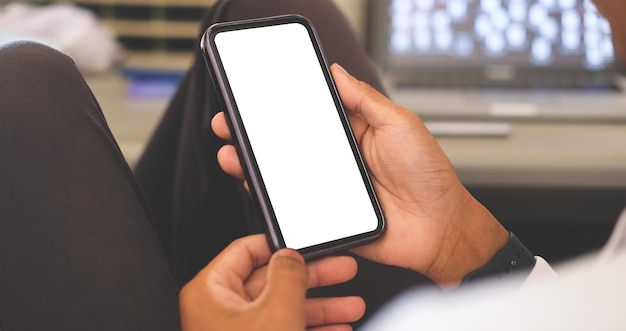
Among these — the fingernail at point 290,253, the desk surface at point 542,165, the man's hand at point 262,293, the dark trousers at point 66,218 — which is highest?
the dark trousers at point 66,218

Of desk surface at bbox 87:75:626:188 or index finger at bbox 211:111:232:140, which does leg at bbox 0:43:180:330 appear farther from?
desk surface at bbox 87:75:626:188

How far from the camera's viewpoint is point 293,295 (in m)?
0.40

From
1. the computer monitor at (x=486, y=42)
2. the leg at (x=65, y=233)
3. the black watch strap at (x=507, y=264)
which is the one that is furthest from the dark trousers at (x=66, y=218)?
the computer monitor at (x=486, y=42)

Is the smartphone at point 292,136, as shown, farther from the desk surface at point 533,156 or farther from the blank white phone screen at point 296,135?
the desk surface at point 533,156

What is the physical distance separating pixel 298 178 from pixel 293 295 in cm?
11

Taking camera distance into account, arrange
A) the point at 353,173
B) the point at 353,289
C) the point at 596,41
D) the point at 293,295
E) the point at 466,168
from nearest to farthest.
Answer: the point at 293,295, the point at 353,173, the point at 353,289, the point at 466,168, the point at 596,41

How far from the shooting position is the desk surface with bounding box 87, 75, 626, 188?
80 centimetres

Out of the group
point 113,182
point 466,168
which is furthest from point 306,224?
point 466,168

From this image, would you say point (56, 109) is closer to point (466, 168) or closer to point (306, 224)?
point (306, 224)

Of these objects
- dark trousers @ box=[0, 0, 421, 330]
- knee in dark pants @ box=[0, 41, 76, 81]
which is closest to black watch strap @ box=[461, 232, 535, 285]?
dark trousers @ box=[0, 0, 421, 330]

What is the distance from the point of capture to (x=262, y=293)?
1.34 feet

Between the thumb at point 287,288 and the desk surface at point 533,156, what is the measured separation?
1.34 feet

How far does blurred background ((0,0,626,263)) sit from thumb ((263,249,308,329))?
1.07 feet

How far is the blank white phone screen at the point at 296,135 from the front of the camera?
0.48 m
